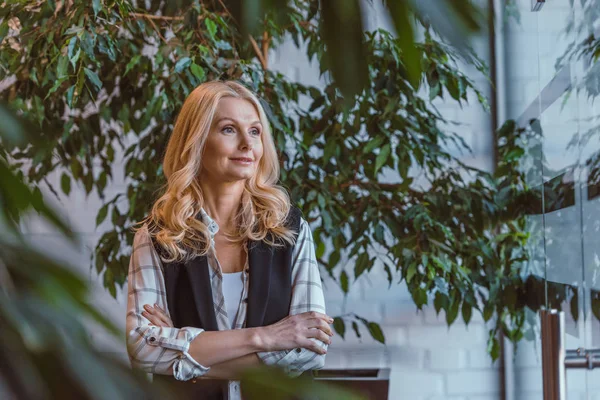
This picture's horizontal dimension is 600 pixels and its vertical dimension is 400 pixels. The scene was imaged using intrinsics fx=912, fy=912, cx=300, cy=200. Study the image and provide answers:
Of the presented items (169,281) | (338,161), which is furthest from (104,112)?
(169,281)

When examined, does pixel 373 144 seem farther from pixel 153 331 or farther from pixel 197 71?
pixel 153 331

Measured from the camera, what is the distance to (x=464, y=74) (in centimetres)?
247

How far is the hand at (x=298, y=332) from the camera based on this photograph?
5.25 ft

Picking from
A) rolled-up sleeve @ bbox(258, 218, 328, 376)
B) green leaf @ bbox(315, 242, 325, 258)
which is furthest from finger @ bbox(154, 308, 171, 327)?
green leaf @ bbox(315, 242, 325, 258)

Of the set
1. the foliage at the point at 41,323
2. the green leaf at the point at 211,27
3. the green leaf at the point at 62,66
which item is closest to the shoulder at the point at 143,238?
the green leaf at the point at 62,66

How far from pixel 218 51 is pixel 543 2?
1.04 m

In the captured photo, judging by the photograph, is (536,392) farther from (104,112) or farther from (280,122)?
(104,112)

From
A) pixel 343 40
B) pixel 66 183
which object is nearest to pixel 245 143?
pixel 66 183

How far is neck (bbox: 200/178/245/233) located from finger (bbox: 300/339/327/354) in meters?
0.28

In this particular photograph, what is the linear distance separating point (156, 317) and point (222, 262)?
0.16 metres

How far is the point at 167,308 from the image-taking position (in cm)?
173

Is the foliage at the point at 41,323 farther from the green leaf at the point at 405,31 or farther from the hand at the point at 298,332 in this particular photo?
the hand at the point at 298,332

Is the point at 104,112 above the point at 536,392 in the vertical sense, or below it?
above

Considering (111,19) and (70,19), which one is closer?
(70,19)
